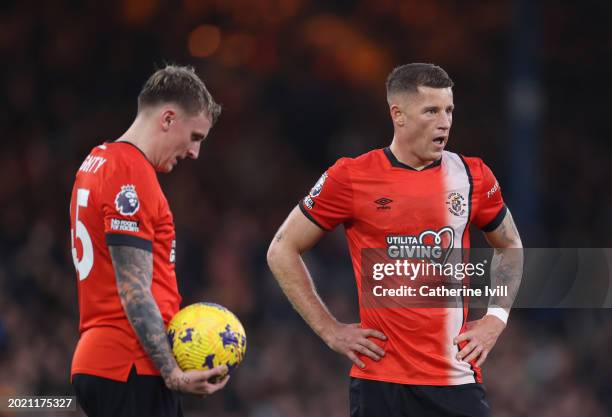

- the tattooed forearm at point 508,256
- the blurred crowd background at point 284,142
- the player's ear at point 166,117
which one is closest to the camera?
the player's ear at point 166,117

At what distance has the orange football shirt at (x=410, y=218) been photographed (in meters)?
A: 5.46

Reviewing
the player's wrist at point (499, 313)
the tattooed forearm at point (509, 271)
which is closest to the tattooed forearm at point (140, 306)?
the player's wrist at point (499, 313)

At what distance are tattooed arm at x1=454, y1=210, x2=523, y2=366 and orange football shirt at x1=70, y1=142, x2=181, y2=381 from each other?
64.2 inches

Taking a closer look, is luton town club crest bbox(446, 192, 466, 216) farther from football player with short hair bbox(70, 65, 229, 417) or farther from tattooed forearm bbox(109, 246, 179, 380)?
tattooed forearm bbox(109, 246, 179, 380)

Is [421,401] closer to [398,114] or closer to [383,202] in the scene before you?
[383,202]

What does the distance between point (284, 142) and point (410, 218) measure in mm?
9652

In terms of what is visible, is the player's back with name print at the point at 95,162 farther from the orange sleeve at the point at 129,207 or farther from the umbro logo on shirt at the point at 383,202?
the umbro logo on shirt at the point at 383,202

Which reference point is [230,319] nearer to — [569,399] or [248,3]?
[569,399]

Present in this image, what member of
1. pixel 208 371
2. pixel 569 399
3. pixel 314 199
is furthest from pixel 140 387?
pixel 569 399

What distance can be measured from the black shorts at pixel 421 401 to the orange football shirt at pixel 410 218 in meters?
0.04

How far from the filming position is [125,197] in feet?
16.4

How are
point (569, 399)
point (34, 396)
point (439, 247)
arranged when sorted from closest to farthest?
point (439, 247) < point (34, 396) < point (569, 399)

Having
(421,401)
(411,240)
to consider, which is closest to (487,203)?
(411,240)

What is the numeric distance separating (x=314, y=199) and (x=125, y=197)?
1.11 metres
